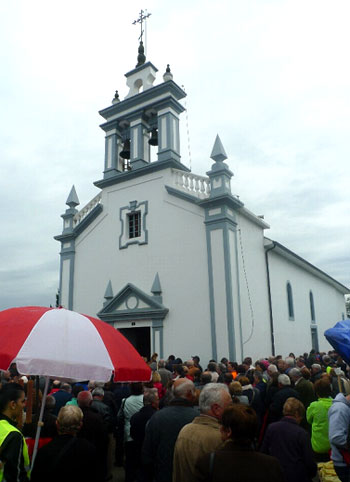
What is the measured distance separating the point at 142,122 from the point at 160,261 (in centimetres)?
680

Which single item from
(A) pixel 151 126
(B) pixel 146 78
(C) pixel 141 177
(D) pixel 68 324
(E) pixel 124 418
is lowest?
(E) pixel 124 418

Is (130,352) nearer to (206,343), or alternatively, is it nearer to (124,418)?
(124,418)

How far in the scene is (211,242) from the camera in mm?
15516

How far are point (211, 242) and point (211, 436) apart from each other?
40.9ft

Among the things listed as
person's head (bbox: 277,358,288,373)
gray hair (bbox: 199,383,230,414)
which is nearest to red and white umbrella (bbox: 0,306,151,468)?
gray hair (bbox: 199,383,230,414)

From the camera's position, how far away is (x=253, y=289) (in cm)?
1688

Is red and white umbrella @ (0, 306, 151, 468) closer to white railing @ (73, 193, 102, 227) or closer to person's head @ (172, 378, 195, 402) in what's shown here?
person's head @ (172, 378, 195, 402)

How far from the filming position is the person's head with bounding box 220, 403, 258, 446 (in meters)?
2.63

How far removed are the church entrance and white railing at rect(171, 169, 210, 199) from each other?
6.13m

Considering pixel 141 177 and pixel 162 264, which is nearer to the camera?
pixel 162 264

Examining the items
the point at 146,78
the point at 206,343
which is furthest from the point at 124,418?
the point at 146,78

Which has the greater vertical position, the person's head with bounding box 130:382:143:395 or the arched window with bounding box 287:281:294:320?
the arched window with bounding box 287:281:294:320

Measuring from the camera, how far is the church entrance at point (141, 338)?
17.9 m

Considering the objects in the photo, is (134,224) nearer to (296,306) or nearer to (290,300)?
(290,300)
